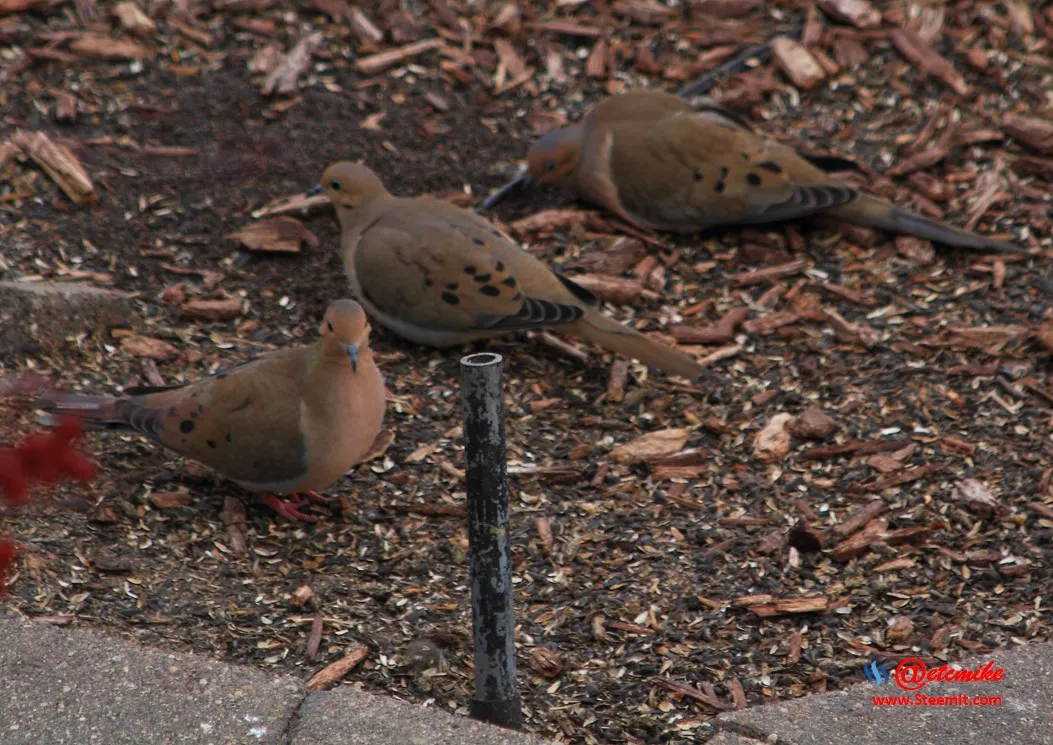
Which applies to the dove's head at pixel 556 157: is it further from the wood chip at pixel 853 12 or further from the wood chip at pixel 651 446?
the wood chip at pixel 853 12

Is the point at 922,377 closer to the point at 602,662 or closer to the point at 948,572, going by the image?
the point at 948,572

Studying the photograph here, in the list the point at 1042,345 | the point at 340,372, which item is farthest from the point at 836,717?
the point at 1042,345

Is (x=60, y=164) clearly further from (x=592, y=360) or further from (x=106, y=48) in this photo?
(x=592, y=360)

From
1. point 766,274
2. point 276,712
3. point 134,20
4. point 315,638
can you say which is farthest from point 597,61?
point 276,712

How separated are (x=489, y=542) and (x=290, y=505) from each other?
1.57 m

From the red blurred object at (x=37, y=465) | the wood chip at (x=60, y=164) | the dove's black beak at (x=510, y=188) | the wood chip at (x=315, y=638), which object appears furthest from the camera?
the dove's black beak at (x=510, y=188)

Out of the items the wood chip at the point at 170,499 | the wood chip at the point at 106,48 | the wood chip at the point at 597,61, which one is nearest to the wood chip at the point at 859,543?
the wood chip at the point at 170,499

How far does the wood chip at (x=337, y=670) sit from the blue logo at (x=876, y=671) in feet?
4.56

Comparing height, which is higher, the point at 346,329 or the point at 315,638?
the point at 346,329

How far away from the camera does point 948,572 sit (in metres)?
4.04

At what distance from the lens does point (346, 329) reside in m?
4.15

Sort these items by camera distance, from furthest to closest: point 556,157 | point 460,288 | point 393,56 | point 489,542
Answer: point 393,56
point 556,157
point 460,288
point 489,542

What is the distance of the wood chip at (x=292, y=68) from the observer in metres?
6.66

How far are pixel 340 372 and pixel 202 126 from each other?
2.74m
